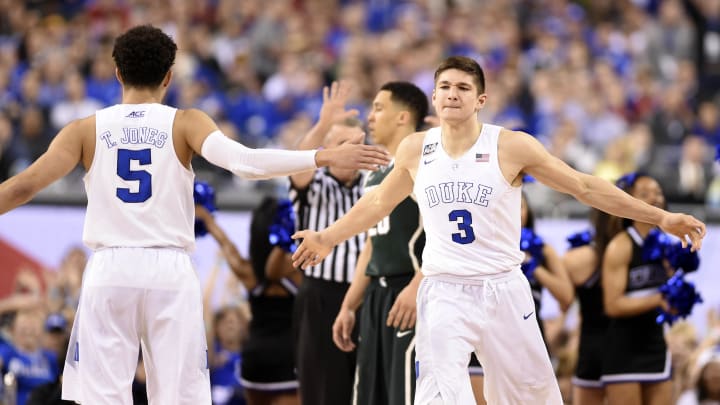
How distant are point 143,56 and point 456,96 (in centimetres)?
166

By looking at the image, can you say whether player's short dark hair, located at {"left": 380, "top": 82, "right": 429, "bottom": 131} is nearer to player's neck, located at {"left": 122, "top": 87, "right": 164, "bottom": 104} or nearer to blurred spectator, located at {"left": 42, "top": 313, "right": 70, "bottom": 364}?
player's neck, located at {"left": 122, "top": 87, "right": 164, "bottom": 104}

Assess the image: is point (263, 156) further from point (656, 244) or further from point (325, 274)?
point (656, 244)

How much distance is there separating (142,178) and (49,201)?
22.8ft

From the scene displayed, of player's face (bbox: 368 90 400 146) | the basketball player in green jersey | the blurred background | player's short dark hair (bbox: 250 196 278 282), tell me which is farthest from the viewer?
the blurred background

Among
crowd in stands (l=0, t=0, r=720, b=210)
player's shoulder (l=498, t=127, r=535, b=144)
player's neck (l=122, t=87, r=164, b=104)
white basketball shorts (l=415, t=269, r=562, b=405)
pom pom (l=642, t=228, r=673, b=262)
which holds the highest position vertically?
crowd in stands (l=0, t=0, r=720, b=210)

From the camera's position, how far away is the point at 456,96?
6.87 m

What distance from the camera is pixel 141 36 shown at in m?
6.72

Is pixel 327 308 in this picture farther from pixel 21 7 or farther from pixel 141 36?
pixel 21 7

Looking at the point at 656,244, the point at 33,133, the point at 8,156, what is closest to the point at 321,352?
the point at 656,244

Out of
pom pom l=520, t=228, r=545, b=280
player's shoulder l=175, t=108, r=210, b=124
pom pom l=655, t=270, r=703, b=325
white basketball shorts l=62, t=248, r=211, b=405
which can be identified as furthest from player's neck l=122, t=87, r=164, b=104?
pom pom l=655, t=270, r=703, b=325

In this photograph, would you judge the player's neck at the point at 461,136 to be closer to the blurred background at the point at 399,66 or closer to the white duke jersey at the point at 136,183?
the white duke jersey at the point at 136,183

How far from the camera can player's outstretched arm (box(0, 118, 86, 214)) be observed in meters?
6.55

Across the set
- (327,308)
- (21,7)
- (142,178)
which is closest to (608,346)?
(327,308)

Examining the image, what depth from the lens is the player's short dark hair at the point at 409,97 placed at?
8.26 meters
